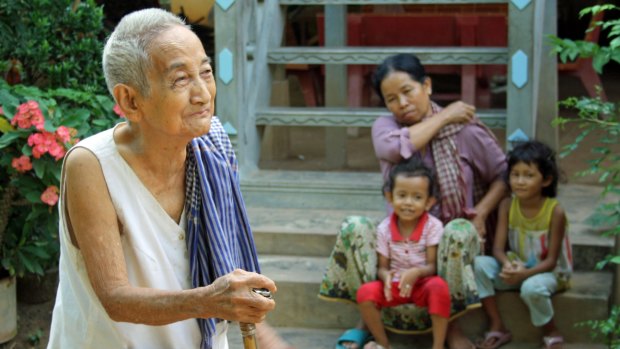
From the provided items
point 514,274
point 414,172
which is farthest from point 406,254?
point 514,274

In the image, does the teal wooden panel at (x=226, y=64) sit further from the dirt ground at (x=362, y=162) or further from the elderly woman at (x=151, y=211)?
the elderly woman at (x=151, y=211)

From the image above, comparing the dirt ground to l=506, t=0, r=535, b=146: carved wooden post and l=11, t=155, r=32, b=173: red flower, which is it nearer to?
l=11, t=155, r=32, b=173: red flower

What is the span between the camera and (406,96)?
4875 mm

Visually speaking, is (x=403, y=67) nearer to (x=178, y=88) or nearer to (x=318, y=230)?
(x=318, y=230)

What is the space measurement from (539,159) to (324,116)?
1666mm

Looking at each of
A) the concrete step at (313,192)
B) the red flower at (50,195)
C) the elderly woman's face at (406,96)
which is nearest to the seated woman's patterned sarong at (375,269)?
the elderly woman's face at (406,96)

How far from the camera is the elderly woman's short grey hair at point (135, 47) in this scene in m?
2.35

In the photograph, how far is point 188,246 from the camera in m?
2.52

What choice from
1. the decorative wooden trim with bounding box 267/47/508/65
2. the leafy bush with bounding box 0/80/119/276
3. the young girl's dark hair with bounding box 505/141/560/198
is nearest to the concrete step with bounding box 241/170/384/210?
the decorative wooden trim with bounding box 267/47/508/65

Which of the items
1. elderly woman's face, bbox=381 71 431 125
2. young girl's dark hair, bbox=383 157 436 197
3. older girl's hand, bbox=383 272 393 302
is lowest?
older girl's hand, bbox=383 272 393 302

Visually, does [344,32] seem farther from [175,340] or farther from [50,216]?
[175,340]

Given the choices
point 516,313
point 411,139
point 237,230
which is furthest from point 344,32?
point 237,230

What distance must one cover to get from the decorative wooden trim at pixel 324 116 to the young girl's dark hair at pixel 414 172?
1.12 m

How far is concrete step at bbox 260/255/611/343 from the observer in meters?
4.85
